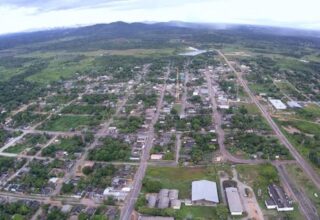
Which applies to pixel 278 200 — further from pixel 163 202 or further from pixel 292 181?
pixel 163 202

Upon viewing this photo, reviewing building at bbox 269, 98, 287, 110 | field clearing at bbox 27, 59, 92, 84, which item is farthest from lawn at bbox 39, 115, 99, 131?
field clearing at bbox 27, 59, 92, 84

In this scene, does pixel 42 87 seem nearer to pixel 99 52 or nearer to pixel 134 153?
pixel 134 153

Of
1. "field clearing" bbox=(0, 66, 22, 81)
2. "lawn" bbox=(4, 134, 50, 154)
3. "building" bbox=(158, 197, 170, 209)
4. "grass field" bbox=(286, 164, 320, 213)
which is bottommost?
"field clearing" bbox=(0, 66, 22, 81)

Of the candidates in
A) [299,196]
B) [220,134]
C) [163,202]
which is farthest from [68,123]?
[299,196]

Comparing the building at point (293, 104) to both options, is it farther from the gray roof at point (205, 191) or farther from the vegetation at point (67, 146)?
the vegetation at point (67, 146)

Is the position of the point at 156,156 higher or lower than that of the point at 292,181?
higher

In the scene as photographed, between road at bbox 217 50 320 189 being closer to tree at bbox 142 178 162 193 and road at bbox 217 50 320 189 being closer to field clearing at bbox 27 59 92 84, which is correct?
tree at bbox 142 178 162 193
